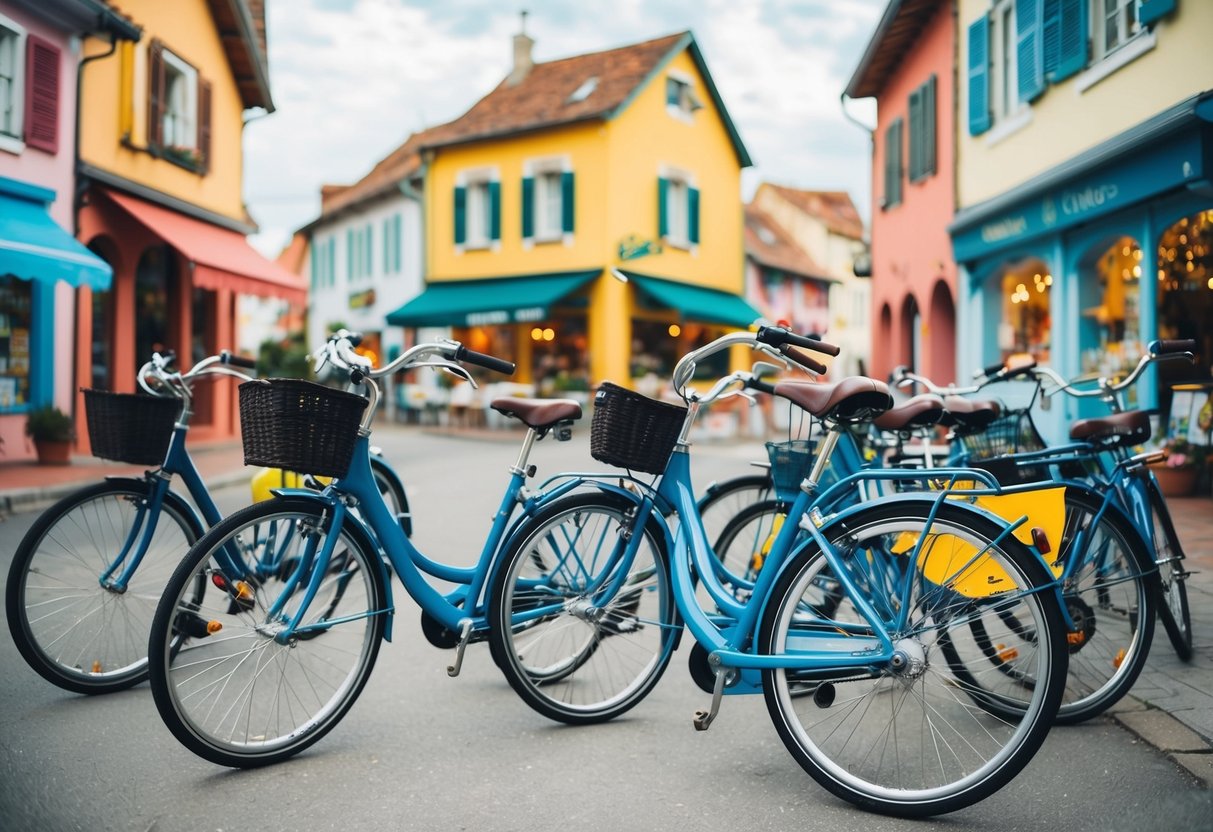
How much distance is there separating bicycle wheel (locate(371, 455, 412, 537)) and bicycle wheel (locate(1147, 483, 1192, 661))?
301 centimetres

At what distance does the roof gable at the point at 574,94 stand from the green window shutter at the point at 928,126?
9.34 meters

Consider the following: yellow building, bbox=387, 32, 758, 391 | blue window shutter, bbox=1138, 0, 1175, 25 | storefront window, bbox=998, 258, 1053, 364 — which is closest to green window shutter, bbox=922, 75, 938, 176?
storefront window, bbox=998, 258, 1053, 364

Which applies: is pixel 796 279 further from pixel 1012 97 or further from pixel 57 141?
pixel 57 141

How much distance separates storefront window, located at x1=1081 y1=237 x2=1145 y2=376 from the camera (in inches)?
419

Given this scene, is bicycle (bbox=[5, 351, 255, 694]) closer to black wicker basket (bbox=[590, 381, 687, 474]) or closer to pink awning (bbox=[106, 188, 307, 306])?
black wicker basket (bbox=[590, 381, 687, 474])

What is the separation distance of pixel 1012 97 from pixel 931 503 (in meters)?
11.3

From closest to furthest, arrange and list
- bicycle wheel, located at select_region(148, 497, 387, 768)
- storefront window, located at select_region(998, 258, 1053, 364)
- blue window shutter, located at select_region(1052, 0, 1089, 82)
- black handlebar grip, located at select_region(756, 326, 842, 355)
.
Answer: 1. bicycle wheel, located at select_region(148, 497, 387, 768)
2. black handlebar grip, located at select_region(756, 326, 842, 355)
3. blue window shutter, located at select_region(1052, 0, 1089, 82)
4. storefront window, located at select_region(998, 258, 1053, 364)

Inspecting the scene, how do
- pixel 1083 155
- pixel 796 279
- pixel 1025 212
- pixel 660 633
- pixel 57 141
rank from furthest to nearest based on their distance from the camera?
pixel 796 279 → pixel 57 141 → pixel 1025 212 → pixel 1083 155 → pixel 660 633

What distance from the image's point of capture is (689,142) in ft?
86.0

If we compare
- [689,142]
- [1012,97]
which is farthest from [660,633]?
[689,142]

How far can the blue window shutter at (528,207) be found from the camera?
24891mm

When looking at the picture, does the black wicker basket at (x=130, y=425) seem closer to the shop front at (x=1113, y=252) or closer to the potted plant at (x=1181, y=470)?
the shop front at (x=1113, y=252)

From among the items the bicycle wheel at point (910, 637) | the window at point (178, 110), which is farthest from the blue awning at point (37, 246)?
the bicycle wheel at point (910, 637)

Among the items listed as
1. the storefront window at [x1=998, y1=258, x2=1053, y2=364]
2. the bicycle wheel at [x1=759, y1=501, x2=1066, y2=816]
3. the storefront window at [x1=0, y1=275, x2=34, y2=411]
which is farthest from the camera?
the storefront window at [x1=998, y1=258, x2=1053, y2=364]
